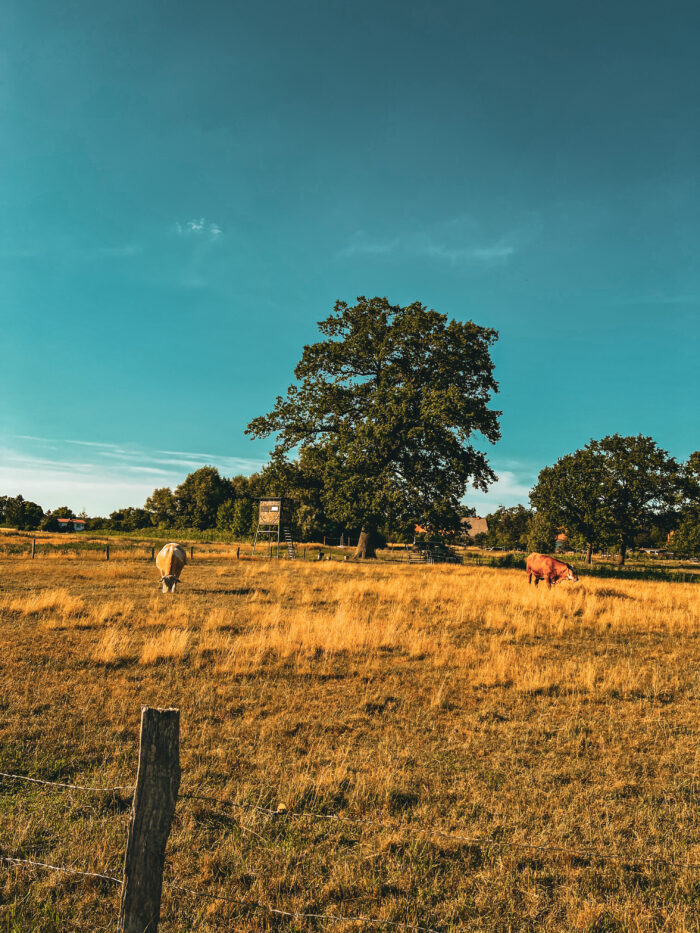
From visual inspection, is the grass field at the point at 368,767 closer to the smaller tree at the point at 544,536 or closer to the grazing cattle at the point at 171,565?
the grazing cattle at the point at 171,565

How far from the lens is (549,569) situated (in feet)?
73.0

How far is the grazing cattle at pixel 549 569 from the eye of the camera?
2200 centimetres

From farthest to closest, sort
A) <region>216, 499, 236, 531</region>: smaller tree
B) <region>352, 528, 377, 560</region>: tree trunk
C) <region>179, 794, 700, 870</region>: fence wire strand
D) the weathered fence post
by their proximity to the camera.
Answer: <region>216, 499, 236, 531</region>: smaller tree → <region>352, 528, 377, 560</region>: tree trunk → <region>179, 794, 700, 870</region>: fence wire strand → the weathered fence post

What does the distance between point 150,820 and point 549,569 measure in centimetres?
2171

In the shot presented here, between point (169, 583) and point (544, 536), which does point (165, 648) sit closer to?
point (169, 583)

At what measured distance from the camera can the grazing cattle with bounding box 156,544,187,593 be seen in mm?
17969

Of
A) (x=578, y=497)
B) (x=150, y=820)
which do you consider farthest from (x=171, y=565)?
(x=578, y=497)

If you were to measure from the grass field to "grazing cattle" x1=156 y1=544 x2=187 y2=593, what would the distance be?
5.21 metres

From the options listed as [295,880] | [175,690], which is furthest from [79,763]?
[295,880]

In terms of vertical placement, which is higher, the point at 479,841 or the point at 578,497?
the point at 578,497

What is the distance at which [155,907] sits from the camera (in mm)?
3088

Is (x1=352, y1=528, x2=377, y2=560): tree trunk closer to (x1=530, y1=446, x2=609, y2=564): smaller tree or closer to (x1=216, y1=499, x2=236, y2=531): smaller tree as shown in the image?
(x1=530, y1=446, x2=609, y2=564): smaller tree

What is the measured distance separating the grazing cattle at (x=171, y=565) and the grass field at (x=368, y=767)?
17.1 feet

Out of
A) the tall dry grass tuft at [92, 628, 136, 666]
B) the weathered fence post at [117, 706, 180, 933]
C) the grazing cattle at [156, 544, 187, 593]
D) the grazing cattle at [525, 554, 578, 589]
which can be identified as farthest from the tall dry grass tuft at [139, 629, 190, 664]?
the grazing cattle at [525, 554, 578, 589]
